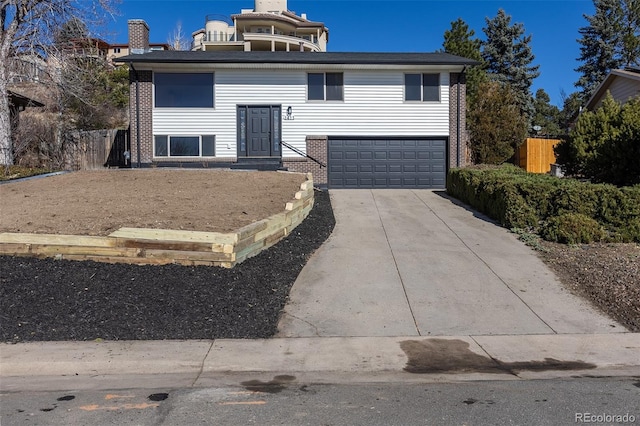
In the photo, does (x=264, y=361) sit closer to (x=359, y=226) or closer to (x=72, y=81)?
(x=359, y=226)

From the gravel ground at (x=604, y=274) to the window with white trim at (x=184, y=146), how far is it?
1396 cm

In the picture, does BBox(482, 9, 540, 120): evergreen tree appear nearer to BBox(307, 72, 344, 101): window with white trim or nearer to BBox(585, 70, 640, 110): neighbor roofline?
BBox(585, 70, 640, 110): neighbor roofline

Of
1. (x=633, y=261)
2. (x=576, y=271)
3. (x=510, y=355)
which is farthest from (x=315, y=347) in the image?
(x=633, y=261)

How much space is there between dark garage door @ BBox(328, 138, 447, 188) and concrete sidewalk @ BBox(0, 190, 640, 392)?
432 inches

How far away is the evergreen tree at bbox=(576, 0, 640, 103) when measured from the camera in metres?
45.9

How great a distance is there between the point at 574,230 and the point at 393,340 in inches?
236

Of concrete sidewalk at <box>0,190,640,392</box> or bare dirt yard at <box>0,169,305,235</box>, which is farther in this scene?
bare dirt yard at <box>0,169,305,235</box>

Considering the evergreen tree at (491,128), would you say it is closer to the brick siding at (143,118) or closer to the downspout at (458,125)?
the downspout at (458,125)

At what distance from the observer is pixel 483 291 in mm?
8273

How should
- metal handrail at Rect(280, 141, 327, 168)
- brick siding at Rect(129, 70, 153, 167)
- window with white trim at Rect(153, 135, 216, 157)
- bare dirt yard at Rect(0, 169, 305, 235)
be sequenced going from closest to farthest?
bare dirt yard at Rect(0, 169, 305, 235) < brick siding at Rect(129, 70, 153, 167) < window with white trim at Rect(153, 135, 216, 157) < metal handrail at Rect(280, 141, 327, 168)

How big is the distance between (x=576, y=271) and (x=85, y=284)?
7493mm

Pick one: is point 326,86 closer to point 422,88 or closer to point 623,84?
point 422,88

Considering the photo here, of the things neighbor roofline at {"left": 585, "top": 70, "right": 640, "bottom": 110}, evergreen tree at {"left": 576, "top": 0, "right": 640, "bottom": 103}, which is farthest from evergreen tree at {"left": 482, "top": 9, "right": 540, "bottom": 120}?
neighbor roofline at {"left": 585, "top": 70, "right": 640, "bottom": 110}

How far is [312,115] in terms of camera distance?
21.5 m
